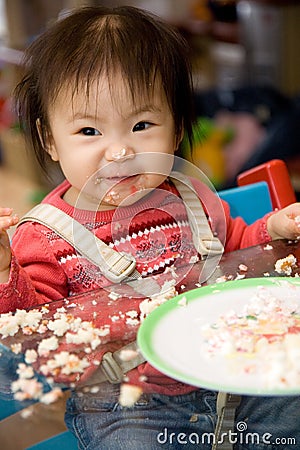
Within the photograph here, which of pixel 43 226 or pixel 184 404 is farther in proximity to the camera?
pixel 43 226

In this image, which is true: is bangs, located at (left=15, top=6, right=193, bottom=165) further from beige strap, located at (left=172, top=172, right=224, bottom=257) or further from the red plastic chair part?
the red plastic chair part

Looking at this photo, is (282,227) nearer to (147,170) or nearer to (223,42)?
(147,170)

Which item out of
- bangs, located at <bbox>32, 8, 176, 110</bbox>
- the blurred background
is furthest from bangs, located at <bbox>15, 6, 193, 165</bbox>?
the blurred background

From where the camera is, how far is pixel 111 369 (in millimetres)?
608

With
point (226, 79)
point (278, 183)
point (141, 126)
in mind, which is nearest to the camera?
point (141, 126)

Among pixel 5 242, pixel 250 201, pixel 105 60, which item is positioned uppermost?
pixel 105 60

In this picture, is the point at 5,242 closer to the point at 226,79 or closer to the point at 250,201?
the point at 250,201

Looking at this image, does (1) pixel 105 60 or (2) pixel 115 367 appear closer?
(2) pixel 115 367

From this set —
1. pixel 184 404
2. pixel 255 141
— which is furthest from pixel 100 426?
pixel 255 141

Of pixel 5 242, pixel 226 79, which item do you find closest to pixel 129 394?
pixel 5 242

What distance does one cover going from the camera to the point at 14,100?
915mm

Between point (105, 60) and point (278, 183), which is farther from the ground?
point (105, 60)

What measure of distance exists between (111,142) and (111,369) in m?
0.29

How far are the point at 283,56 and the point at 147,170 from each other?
2037 millimetres
